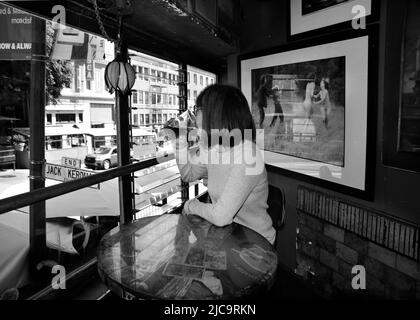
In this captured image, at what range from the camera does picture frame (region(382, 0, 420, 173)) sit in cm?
152

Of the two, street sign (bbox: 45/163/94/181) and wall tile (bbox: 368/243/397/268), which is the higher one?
street sign (bbox: 45/163/94/181)

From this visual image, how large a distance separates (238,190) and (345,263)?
1184 millimetres

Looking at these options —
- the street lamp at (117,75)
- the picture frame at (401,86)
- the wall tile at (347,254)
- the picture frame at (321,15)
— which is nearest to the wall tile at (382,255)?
the wall tile at (347,254)

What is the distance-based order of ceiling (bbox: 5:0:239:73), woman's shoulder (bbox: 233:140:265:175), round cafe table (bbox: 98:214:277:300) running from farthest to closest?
ceiling (bbox: 5:0:239:73) < woman's shoulder (bbox: 233:140:265:175) < round cafe table (bbox: 98:214:277:300)

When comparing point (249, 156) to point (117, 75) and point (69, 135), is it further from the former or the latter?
point (69, 135)

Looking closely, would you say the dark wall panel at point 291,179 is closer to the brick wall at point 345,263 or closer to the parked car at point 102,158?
the brick wall at point 345,263

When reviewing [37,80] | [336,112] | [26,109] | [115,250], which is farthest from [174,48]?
[115,250]

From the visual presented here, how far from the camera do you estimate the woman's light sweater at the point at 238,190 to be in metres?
1.36

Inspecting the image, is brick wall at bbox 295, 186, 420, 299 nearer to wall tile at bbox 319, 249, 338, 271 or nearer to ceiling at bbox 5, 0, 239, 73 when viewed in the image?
wall tile at bbox 319, 249, 338, 271

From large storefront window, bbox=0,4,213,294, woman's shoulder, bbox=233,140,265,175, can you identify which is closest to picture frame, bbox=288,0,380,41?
woman's shoulder, bbox=233,140,265,175

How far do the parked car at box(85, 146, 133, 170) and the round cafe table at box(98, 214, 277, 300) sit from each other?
3.57 feet

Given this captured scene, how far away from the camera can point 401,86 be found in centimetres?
159

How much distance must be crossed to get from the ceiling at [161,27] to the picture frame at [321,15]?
0.59 m

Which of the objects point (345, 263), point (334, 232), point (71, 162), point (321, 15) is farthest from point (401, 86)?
point (71, 162)
